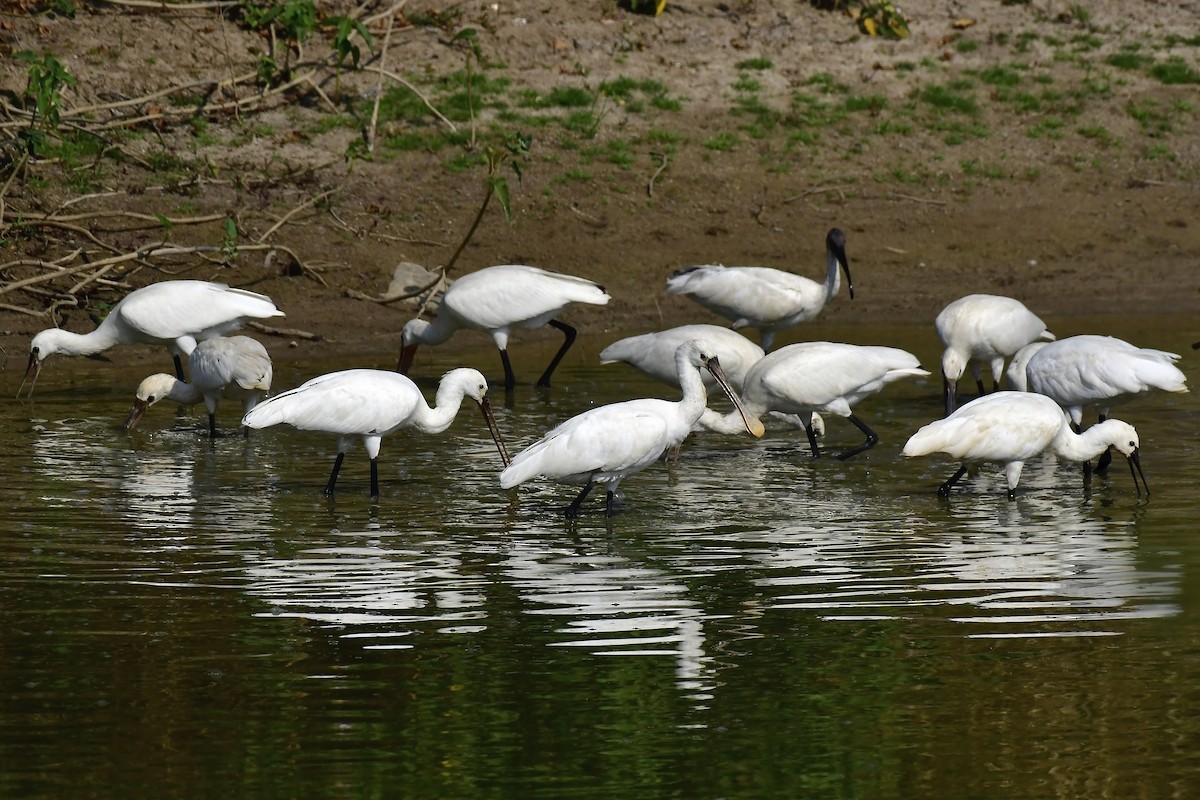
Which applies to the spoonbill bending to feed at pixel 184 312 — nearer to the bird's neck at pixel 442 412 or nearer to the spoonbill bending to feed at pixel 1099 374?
the bird's neck at pixel 442 412

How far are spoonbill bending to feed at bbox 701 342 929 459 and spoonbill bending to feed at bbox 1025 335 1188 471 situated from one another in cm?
95

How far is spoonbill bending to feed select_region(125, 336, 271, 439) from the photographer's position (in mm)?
11953

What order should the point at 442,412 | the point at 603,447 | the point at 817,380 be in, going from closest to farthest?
the point at 603,447 < the point at 442,412 < the point at 817,380

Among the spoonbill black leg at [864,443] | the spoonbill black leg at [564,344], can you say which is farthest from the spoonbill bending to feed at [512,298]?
the spoonbill black leg at [864,443]

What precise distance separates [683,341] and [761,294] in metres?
1.68

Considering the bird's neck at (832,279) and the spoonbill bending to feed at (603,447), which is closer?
the spoonbill bending to feed at (603,447)

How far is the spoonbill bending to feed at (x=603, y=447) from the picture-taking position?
9.27 metres

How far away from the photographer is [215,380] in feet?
39.5

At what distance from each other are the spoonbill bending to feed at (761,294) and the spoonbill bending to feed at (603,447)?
4484mm

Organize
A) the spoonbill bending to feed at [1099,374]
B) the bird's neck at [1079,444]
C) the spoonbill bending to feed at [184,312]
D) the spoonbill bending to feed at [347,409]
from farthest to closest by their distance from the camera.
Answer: the spoonbill bending to feed at [184,312] < the spoonbill bending to feed at [1099,374] < the spoonbill bending to feed at [347,409] < the bird's neck at [1079,444]

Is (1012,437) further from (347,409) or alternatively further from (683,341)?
(347,409)

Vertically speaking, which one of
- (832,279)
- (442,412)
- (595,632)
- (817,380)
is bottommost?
(595,632)

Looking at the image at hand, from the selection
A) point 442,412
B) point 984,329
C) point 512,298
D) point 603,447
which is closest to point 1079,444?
point 603,447

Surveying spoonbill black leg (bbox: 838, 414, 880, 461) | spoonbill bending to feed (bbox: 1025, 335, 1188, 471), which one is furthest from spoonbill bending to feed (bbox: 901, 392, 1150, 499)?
spoonbill black leg (bbox: 838, 414, 880, 461)
